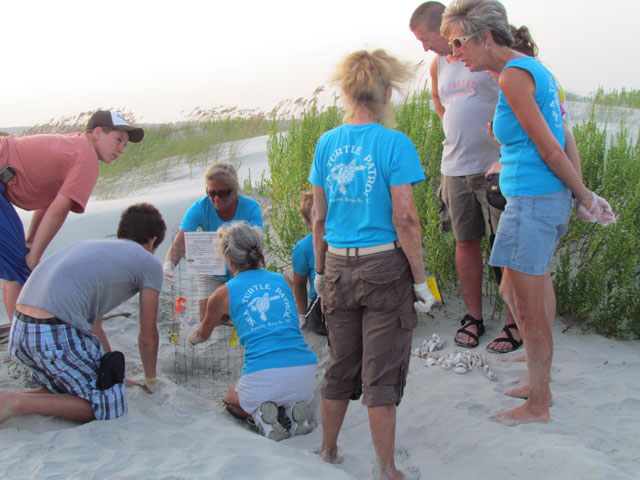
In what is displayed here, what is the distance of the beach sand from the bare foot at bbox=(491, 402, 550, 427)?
4cm

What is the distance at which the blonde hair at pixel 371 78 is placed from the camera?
242 cm

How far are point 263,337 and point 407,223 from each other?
1.25m

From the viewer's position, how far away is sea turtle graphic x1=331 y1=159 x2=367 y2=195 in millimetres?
2422

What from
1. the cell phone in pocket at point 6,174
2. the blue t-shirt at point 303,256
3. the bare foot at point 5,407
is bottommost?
the bare foot at point 5,407

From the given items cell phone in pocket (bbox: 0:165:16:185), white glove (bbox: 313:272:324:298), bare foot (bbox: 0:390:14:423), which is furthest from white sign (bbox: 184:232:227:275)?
bare foot (bbox: 0:390:14:423)

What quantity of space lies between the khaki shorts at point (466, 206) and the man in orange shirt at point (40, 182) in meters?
2.30

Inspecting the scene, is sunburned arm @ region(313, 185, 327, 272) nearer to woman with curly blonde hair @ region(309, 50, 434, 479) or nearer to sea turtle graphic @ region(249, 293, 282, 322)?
woman with curly blonde hair @ region(309, 50, 434, 479)

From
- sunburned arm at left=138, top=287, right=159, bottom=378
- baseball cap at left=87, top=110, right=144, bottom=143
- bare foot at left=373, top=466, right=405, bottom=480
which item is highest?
baseball cap at left=87, top=110, right=144, bottom=143

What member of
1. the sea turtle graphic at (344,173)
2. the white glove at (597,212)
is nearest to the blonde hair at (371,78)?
the sea turtle graphic at (344,173)

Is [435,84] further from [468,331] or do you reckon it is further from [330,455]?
[330,455]

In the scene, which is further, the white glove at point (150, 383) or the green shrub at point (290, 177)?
the green shrub at point (290, 177)

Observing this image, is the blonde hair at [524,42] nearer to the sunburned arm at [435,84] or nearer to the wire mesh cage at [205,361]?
the sunburned arm at [435,84]

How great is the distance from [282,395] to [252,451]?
0.59 meters

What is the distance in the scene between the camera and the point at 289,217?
4898 mm
